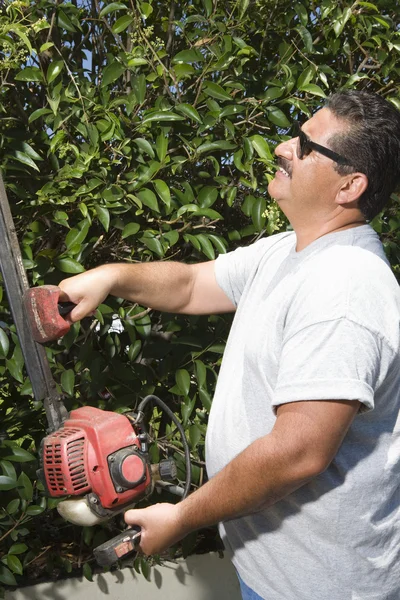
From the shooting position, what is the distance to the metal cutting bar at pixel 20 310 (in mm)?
1759

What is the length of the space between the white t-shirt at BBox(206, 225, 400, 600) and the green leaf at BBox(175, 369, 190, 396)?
595 mm

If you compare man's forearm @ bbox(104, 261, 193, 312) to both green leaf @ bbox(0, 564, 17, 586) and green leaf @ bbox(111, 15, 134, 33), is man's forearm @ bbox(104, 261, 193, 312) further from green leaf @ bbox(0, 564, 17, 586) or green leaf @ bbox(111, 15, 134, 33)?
green leaf @ bbox(0, 564, 17, 586)

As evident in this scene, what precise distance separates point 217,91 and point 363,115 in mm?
750

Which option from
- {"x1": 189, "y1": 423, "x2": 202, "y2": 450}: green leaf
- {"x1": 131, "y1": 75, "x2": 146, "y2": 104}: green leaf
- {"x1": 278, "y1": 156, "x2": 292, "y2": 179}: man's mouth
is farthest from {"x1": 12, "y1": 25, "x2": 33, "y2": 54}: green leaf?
{"x1": 189, "y1": 423, "x2": 202, "y2": 450}: green leaf

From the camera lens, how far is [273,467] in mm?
1479

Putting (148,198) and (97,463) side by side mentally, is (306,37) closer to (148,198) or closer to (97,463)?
(148,198)

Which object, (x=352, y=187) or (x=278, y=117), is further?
(x=278, y=117)

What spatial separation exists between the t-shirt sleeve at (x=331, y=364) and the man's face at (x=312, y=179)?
1.36 feet

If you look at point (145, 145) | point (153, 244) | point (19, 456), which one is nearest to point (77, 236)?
point (153, 244)

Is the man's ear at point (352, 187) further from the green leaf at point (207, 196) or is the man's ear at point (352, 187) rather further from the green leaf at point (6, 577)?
the green leaf at point (6, 577)

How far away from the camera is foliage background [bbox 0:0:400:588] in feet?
7.47

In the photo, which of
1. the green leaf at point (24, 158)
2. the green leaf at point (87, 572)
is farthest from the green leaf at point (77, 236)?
the green leaf at point (87, 572)

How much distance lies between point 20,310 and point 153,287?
45cm

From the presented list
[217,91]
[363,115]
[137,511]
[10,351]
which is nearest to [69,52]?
[217,91]
